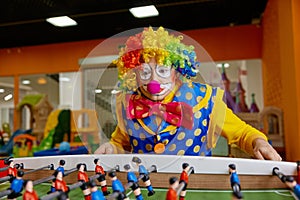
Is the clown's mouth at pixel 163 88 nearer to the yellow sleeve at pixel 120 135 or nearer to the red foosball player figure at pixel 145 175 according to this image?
the yellow sleeve at pixel 120 135

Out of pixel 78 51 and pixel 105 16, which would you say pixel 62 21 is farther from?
pixel 78 51

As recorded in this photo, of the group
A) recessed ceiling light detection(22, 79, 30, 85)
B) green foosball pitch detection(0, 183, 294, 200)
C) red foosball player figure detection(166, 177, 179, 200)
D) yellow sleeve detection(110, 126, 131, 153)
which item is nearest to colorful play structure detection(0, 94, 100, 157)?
recessed ceiling light detection(22, 79, 30, 85)

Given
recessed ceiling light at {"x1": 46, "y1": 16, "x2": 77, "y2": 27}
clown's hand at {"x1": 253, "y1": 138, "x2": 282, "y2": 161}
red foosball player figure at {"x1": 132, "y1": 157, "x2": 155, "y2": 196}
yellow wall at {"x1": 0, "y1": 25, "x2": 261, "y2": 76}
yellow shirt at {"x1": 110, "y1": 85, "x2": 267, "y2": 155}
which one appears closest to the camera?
red foosball player figure at {"x1": 132, "y1": 157, "x2": 155, "y2": 196}

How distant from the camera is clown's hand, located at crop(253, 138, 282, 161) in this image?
876mm

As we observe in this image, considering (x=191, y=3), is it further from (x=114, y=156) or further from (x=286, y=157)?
(x=114, y=156)

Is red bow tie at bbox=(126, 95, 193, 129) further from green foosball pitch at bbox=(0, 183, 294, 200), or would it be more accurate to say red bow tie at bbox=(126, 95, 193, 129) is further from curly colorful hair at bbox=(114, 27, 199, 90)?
green foosball pitch at bbox=(0, 183, 294, 200)

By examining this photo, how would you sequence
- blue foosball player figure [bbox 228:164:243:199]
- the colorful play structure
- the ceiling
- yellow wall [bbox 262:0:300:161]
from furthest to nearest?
1. the colorful play structure
2. the ceiling
3. yellow wall [bbox 262:0:300:161]
4. blue foosball player figure [bbox 228:164:243:199]

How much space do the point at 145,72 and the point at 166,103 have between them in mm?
111

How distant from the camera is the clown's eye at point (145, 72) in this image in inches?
36.5

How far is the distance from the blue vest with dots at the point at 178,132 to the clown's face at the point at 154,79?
0.17 feet

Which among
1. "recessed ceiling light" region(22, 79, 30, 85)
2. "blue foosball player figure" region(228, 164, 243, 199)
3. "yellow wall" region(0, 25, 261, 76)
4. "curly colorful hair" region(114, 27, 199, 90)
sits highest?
"yellow wall" region(0, 25, 261, 76)

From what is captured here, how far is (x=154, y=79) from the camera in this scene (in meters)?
0.92

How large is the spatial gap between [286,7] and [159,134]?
5.93 ft

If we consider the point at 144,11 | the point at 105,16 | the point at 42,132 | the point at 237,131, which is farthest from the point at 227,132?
the point at 42,132
